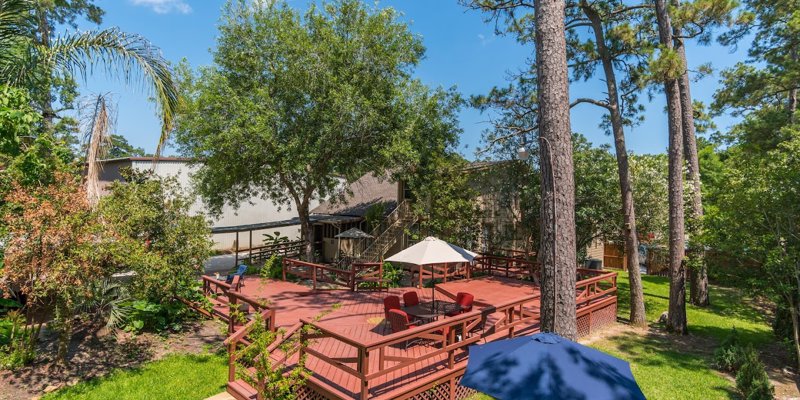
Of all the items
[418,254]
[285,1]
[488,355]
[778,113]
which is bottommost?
[488,355]

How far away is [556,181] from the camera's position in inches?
276

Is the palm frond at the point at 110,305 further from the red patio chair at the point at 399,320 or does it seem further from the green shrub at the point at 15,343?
the red patio chair at the point at 399,320

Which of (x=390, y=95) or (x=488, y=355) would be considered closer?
(x=488, y=355)

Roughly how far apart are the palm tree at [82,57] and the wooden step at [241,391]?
4572 mm

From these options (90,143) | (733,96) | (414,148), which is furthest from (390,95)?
(733,96)

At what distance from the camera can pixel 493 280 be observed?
53.8 feet

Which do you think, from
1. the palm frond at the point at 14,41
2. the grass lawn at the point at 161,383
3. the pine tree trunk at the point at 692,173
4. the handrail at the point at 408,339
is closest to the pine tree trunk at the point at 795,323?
the pine tree trunk at the point at 692,173

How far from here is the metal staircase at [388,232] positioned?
21.1 meters

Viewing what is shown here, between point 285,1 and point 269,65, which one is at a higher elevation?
point 285,1

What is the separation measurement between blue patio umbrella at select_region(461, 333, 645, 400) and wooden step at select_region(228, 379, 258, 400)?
12.9ft

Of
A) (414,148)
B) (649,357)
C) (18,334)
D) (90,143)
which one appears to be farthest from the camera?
(414,148)

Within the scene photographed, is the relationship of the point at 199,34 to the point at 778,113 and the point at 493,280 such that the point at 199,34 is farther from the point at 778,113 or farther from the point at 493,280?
the point at 778,113

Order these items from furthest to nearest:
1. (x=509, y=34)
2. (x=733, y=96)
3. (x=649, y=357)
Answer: (x=733, y=96) → (x=509, y=34) → (x=649, y=357)

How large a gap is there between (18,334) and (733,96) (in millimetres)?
27254
